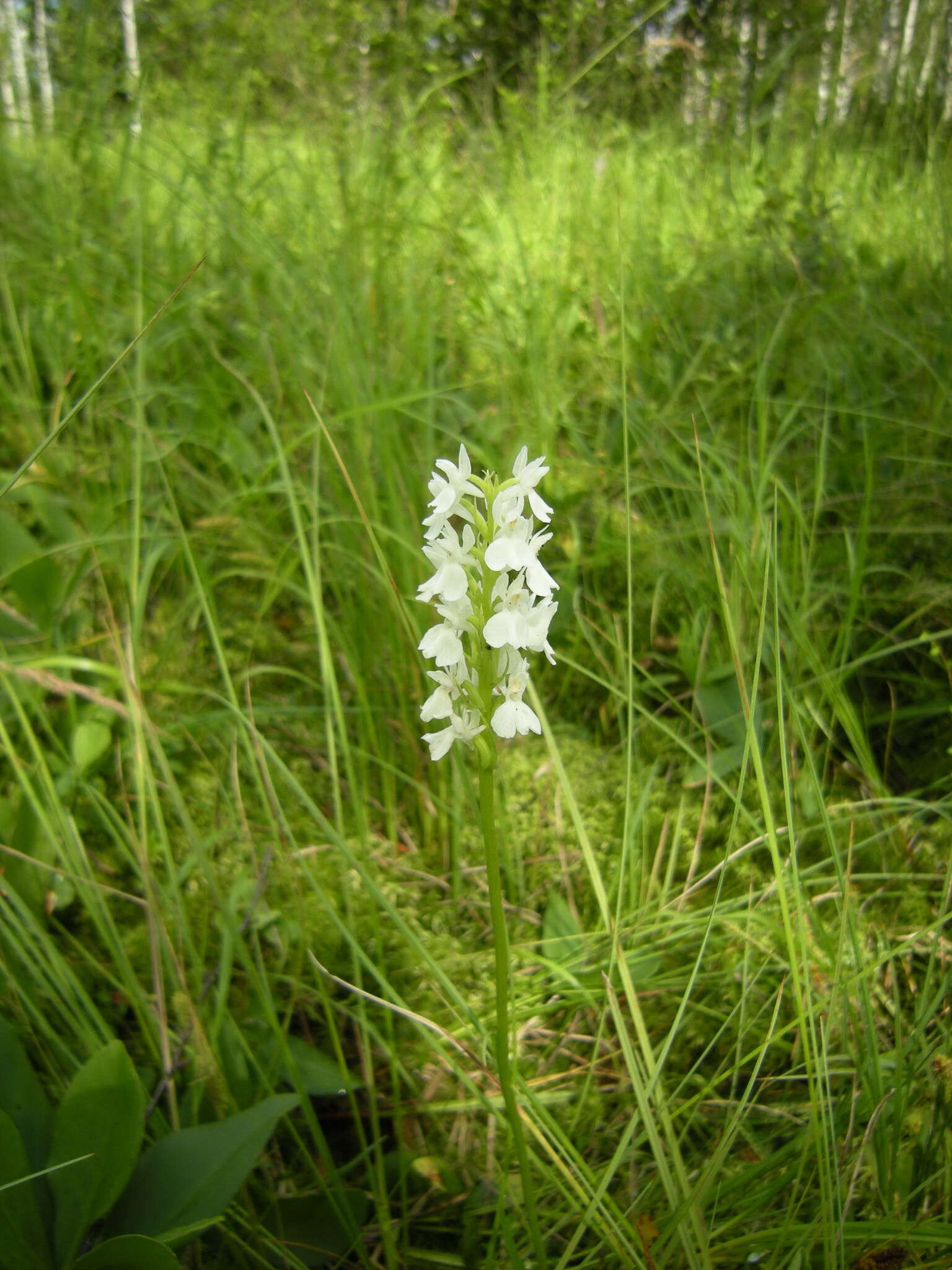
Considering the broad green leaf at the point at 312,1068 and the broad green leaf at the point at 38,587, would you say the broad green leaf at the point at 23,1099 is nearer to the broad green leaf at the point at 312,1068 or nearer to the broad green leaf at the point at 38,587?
the broad green leaf at the point at 312,1068

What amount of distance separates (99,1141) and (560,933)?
0.73 m

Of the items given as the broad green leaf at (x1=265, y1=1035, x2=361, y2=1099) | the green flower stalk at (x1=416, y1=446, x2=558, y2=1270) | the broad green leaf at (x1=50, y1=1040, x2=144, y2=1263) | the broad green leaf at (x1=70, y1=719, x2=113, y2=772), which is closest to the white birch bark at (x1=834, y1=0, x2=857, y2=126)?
the green flower stalk at (x1=416, y1=446, x2=558, y2=1270)

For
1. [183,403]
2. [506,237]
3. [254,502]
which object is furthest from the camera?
[506,237]

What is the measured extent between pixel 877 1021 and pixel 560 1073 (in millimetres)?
464

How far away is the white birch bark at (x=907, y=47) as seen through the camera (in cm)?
291

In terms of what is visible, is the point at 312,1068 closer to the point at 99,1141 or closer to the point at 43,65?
the point at 99,1141

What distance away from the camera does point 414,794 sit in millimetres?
1576

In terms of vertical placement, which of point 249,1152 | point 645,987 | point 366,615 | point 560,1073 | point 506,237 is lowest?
point 560,1073

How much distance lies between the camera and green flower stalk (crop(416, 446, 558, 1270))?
79cm

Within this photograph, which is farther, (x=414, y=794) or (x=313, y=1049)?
(x=414, y=794)

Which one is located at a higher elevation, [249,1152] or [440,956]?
[249,1152]

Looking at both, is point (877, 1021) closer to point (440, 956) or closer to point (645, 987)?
point (645, 987)

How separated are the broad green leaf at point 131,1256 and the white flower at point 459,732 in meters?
0.56

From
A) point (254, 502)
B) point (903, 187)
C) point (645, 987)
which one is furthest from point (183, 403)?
point (903, 187)
